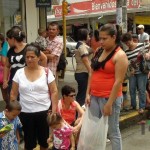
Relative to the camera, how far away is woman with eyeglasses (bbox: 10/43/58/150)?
4.43 meters

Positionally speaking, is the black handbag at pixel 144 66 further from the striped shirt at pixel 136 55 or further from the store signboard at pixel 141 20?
the store signboard at pixel 141 20

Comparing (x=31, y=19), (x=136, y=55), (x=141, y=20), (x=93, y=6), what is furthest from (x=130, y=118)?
(x=93, y=6)

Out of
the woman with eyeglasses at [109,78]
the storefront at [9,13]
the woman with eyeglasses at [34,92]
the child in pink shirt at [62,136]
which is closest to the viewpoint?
the woman with eyeglasses at [109,78]

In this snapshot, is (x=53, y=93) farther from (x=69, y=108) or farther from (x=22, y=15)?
(x=22, y=15)

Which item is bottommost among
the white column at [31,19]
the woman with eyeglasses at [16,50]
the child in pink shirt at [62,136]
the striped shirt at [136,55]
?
the child in pink shirt at [62,136]

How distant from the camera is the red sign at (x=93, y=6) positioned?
2867 centimetres

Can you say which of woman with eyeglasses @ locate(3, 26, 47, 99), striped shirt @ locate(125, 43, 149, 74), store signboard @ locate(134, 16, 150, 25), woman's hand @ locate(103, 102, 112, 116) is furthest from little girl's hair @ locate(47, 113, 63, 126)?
store signboard @ locate(134, 16, 150, 25)

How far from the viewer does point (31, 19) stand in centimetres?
948

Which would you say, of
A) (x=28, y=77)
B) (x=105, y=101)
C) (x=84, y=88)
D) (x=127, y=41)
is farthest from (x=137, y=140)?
(x=28, y=77)

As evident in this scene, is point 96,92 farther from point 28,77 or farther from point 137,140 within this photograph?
point 137,140

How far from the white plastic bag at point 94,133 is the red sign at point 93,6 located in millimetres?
24927

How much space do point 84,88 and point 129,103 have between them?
1.59 m

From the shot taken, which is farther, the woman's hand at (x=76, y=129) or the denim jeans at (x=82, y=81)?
the denim jeans at (x=82, y=81)

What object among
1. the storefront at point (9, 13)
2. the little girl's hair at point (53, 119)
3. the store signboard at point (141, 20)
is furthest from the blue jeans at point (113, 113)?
the store signboard at point (141, 20)
